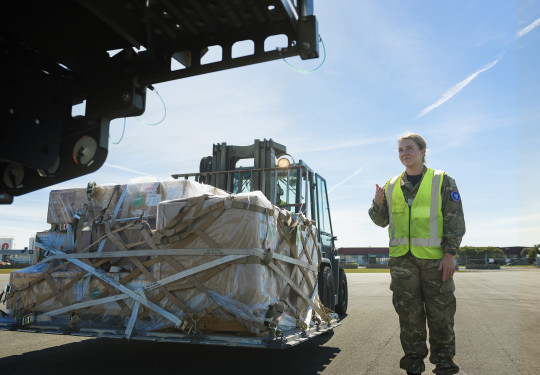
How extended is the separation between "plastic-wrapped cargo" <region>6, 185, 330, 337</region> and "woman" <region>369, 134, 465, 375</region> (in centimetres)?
115

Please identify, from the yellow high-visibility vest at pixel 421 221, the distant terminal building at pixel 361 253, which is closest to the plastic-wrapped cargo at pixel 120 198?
the yellow high-visibility vest at pixel 421 221

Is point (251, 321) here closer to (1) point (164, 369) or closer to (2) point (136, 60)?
(1) point (164, 369)

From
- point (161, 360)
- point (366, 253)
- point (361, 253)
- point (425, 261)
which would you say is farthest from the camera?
point (361, 253)

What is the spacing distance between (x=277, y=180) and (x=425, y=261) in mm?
3145

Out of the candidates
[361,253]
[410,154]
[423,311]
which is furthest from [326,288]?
[361,253]

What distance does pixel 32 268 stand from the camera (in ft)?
15.8

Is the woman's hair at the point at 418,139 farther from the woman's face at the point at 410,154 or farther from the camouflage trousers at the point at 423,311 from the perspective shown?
the camouflage trousers at the point at 423,311

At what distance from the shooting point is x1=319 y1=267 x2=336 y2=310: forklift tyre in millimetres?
6449

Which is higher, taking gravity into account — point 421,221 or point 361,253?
point 421,221

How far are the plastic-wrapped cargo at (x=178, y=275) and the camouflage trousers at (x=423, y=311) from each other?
113 centimetres

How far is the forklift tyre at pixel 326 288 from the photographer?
6.45m

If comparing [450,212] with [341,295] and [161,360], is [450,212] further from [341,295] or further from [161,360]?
[341,295]

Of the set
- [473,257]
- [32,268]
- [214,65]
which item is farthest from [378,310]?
[473,257]

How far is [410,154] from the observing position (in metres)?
3.98
